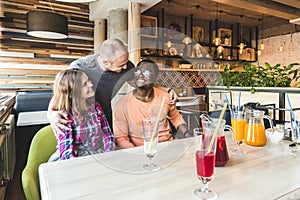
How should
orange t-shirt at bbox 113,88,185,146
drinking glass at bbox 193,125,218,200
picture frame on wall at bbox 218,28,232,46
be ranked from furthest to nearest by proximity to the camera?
picture frame on wall at bbox 218,28,232,46 < orange t-shirt at bbox 113,88,185,146 < drinking glass at bbox 193,125,218,200

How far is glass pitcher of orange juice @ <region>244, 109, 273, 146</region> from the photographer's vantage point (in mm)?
1205

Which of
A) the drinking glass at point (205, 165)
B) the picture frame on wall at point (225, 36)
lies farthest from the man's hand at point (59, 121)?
the picture frame on wall at point (225, 36)

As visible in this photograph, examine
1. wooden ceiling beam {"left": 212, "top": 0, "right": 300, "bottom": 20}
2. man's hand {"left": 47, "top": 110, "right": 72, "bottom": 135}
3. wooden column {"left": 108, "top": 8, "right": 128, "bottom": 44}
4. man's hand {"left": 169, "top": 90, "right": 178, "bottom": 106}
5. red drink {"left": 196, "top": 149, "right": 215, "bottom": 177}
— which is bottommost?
red drink {"left": 196, "top": 149, "right": 215, "bottom": 177}

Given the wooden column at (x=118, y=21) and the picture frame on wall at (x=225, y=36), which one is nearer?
the wooden column at (x=118, y=21)

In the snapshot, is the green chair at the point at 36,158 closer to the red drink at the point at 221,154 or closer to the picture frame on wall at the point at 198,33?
the red drink at the point at 221,154

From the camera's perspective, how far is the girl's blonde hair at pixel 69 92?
1320 mm

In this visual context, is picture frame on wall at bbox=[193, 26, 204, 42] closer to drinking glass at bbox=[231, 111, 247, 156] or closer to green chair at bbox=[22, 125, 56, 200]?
drinking glass at bbox=[231, 111, 247, 156]

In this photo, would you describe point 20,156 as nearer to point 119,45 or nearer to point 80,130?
point 80,130

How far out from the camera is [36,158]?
1162mm

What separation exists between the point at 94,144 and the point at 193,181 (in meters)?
0.75

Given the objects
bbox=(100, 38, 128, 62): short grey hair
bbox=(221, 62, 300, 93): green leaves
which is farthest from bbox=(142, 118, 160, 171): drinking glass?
bbox=(221, 62, 300, 93): green leaves

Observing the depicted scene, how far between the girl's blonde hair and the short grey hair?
23 centimetres

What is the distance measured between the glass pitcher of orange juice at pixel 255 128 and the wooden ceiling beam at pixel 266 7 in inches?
143

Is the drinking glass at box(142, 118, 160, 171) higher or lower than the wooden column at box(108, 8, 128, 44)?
lower
